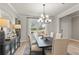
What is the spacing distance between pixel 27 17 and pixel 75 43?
11.7 feet

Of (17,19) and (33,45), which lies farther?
(33,45)

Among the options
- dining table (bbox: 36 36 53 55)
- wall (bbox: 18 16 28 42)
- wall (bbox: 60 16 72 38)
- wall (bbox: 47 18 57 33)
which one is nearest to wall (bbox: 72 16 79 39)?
wall (bbox: 60 16 72 38)

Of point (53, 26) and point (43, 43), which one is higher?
point (53, 26)

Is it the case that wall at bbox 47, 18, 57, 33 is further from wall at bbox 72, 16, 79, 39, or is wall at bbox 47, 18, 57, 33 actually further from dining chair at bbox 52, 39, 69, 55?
wall at bbox 72, 16, 79, 39

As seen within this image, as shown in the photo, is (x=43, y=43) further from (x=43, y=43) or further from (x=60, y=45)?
(x=60, y=45)

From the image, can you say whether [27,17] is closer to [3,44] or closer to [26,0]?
[3,44]

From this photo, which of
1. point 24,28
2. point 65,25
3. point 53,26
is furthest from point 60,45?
point 65,25

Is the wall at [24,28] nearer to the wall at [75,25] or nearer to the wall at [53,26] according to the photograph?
the wall at [53,26]

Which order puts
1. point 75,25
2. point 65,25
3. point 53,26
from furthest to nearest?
point 75,25 < point 65,25 < point 53,26

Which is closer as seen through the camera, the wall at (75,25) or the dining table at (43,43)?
the dining table at (43,43)

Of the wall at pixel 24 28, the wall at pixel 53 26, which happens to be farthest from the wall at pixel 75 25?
the wall at pixel 24 28

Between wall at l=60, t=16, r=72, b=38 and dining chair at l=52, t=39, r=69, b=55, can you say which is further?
wall at l=60, t=16, r=72, b=38

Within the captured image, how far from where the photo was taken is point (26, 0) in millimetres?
980
